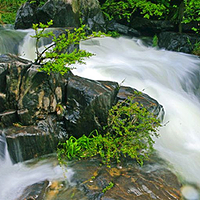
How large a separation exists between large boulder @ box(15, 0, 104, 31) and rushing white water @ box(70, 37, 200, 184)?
1028 mm

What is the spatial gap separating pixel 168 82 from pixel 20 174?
444 centimetres

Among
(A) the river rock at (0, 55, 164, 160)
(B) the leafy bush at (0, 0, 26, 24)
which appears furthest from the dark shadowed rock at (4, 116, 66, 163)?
(B) the leafy bush at (0, 0, 26, 24)

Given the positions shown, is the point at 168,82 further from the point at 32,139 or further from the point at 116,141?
the point at 32,139

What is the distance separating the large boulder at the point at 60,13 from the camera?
25.5 feet

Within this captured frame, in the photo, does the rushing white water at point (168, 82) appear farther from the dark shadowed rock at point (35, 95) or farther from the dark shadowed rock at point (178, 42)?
the dark shadowed rock at point (35, 95)

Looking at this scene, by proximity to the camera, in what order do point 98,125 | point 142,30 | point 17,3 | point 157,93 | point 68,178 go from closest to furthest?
point 68,178 < point 98,125 < point 157,93 < point 142,30 < point 17,3

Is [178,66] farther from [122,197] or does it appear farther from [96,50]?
[122,197]

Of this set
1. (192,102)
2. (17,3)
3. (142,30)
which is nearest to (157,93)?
(192,102)

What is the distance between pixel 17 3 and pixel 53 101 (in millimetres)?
11109

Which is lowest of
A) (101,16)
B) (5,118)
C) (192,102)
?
(192,102)

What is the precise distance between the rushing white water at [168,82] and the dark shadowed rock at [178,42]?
24.5 inches

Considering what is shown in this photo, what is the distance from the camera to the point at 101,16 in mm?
9359

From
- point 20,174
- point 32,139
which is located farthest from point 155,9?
point 20,174

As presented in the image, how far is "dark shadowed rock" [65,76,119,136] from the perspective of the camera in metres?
3.57
